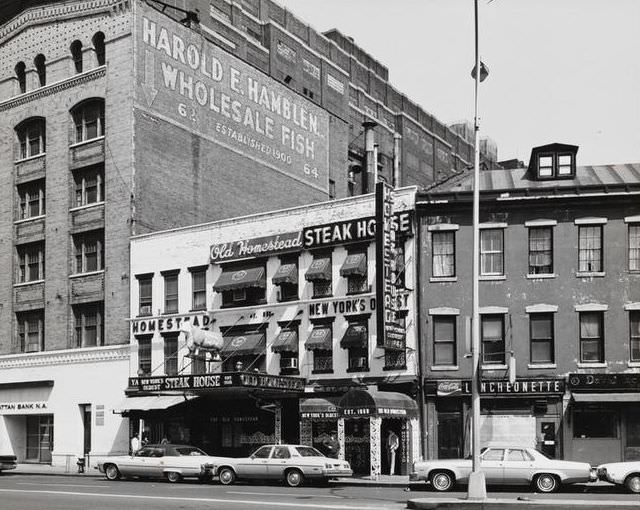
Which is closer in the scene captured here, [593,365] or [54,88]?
[593,365]

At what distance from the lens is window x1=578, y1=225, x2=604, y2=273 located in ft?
123

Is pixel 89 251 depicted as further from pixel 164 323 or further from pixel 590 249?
pixel 590 249

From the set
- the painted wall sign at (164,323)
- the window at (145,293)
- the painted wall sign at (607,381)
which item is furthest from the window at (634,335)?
the window at (145,293)

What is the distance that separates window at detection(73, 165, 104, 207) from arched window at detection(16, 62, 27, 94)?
7.54 meters

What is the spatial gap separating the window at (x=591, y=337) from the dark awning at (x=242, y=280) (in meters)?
13.4

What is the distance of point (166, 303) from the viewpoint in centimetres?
4531

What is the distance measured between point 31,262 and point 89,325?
5726 millimetres

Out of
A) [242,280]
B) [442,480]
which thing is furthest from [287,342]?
[442,480]

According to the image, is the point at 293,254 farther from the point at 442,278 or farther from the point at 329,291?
the point at 442,278

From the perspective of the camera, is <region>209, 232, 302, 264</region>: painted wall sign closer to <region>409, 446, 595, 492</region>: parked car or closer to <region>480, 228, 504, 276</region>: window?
<region>480, 228, 504, 276</region>: window

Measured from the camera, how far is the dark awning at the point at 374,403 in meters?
35.1

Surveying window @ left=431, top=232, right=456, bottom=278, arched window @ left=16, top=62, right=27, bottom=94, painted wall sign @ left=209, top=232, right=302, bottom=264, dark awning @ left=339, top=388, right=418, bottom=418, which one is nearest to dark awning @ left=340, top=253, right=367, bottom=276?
painted wall sign @ left=209, top=232, right=302, bottom=264

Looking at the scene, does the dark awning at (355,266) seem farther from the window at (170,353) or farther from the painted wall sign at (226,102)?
the painted wall sign at (226,102)

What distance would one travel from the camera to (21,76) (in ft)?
177
